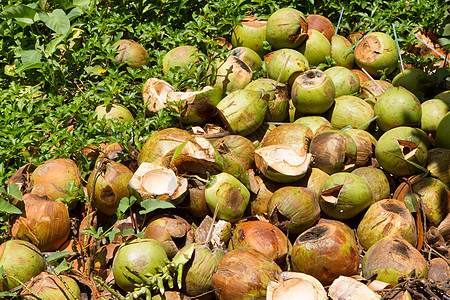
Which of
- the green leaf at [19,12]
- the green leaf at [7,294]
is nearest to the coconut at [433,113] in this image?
the green leaf at [7,294]

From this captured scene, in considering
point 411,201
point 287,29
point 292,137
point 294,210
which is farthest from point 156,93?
point 411,201

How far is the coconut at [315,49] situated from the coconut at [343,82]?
0.37m

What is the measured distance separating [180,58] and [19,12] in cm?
177

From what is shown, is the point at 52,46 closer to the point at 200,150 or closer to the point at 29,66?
the point at 29,66

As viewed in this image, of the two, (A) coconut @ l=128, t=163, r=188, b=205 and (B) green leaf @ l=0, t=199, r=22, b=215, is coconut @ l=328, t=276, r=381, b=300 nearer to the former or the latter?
(A) coconut @ l=128, t=163, r=188, b=205

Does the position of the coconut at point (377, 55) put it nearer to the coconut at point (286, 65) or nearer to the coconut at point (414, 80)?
the coconut at point (414, 80)

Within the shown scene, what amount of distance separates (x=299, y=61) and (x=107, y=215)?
7.11ft

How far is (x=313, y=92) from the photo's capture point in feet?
11.8

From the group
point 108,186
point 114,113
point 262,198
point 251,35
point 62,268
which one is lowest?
point 62,268

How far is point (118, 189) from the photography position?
3154 mm

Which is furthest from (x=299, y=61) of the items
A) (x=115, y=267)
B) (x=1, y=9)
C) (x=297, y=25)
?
(x=1, y=9)

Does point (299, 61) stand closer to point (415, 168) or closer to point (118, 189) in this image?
point (415, 168)

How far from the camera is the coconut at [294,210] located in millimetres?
3004

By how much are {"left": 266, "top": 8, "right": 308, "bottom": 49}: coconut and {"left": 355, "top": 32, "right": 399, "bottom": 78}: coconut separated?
2.03 feet
